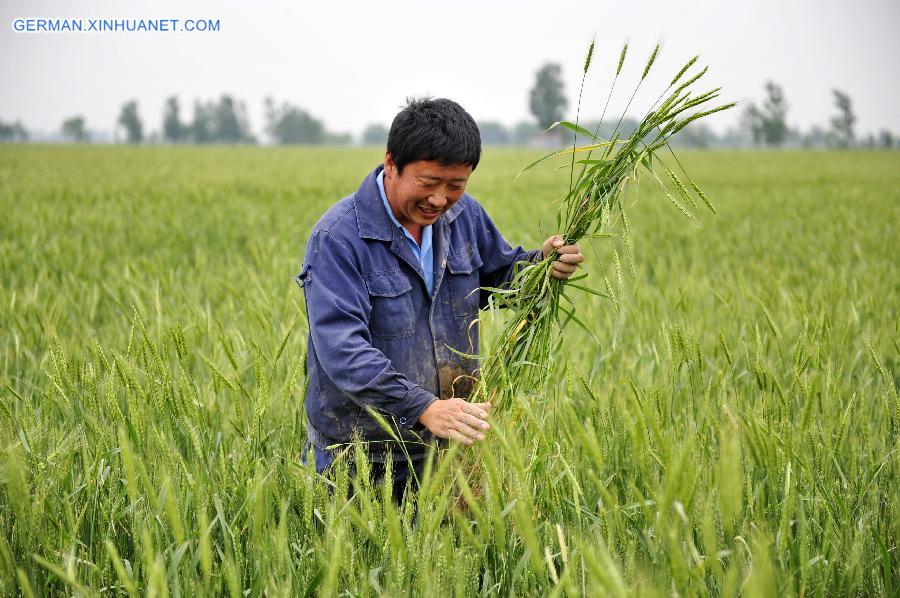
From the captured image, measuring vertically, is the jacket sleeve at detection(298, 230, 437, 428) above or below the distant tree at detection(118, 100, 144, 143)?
below

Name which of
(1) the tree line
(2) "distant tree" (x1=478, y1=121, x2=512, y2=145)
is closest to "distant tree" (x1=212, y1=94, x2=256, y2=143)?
(1) the tree line

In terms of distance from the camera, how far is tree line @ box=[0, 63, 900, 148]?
244 feet

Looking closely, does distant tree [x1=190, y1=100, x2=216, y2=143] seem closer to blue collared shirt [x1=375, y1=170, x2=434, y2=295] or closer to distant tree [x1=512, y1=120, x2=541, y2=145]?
distant tree [x1=512, y1=120, x2=541, y2=145]

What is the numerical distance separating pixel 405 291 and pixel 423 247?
154mm

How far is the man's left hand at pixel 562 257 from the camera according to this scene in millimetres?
1714

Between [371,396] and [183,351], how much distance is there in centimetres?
51

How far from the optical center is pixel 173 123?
99.5m

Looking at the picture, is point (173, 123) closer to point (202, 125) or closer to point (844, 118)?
point (202, 125)

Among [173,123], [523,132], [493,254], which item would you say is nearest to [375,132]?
[523,132]

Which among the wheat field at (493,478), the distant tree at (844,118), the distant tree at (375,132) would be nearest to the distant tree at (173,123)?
the distant tree at (375,132)

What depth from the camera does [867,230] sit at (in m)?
6.58

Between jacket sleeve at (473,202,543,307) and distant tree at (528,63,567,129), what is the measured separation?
90164mm

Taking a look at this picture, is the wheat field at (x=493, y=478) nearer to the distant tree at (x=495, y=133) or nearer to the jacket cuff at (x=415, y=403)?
the jacket cuff at (x=415, y=403)

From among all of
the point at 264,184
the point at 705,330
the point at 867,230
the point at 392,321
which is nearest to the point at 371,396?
the point at 392,321
